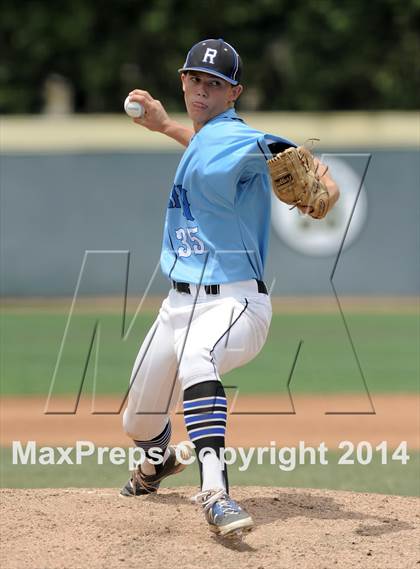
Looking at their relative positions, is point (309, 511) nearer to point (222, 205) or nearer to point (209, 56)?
point (222, 205)

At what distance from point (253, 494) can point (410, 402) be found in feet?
14.7

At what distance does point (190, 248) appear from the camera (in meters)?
4.82

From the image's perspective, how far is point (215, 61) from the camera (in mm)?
4801

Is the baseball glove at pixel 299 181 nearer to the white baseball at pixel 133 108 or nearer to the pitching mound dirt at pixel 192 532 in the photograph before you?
the white baseball at pixel 133 108

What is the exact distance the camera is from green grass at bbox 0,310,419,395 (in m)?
10.7

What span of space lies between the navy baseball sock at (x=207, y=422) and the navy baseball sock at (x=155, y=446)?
0.81 m

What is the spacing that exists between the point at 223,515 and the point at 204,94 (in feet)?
6.05

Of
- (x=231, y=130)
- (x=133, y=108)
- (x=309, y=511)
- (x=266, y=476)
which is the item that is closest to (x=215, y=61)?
(x=231, y=130)

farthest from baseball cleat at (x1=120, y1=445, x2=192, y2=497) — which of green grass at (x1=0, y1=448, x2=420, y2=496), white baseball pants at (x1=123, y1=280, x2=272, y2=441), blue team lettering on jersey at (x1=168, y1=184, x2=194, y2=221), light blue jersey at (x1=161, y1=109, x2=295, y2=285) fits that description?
blue team lettering on jersey at (x1=168, y1=184, x2=194, y2=221)

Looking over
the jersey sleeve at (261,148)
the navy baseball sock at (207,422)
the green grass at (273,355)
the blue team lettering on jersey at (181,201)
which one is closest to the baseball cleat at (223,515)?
the navy baseball sock at (207,422)

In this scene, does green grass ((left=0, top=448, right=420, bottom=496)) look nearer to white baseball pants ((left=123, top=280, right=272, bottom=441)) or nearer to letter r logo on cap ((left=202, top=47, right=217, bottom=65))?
white baseball pants ((left=123, top=280, right=272, bottom=441))

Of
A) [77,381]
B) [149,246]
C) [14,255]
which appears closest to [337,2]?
[149,246]

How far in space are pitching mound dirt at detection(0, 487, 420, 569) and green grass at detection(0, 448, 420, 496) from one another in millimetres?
824

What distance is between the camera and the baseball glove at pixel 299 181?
445 cm
